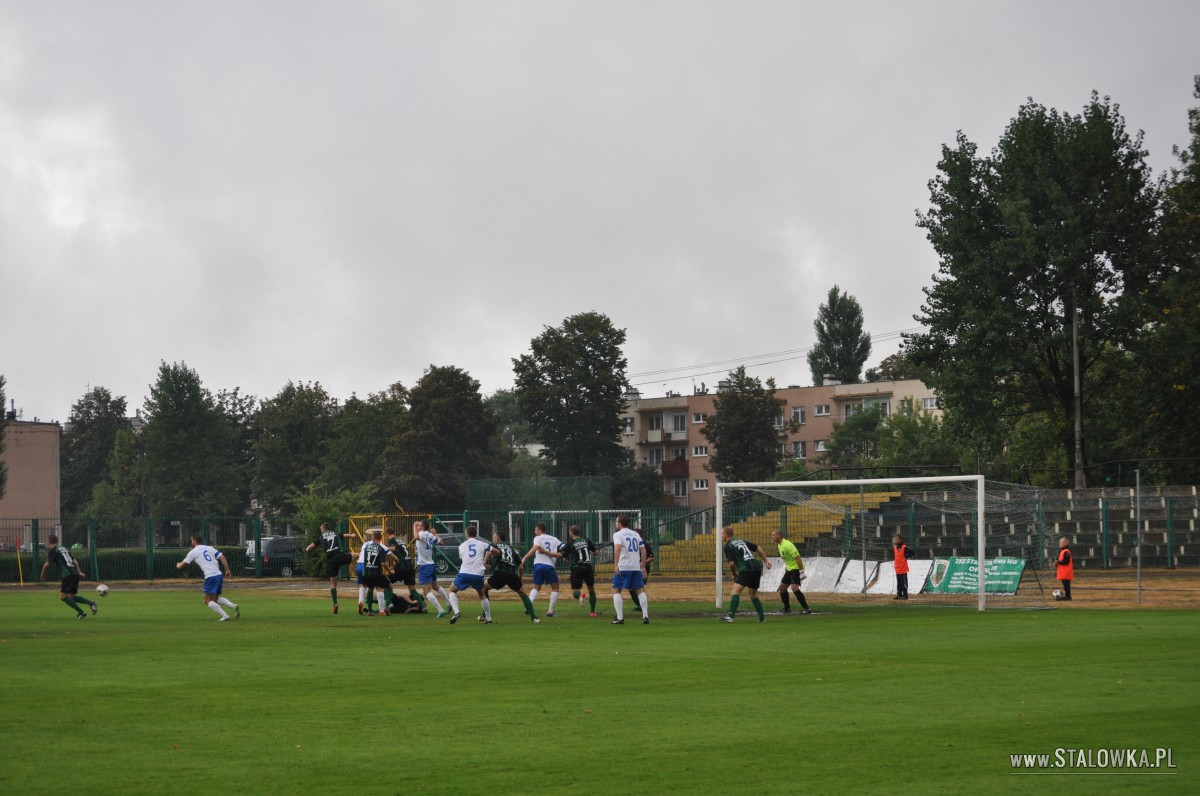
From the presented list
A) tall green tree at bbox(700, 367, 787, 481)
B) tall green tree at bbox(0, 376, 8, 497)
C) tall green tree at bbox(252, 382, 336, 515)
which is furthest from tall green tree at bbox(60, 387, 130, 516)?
tall green tree at bbox(700, 367, 787, 481)

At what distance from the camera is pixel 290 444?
104 metres

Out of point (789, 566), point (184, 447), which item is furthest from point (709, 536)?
point (184, 447)

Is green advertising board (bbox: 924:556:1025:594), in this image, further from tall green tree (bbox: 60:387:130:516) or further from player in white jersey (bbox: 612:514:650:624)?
tall green tree (bbox: 60:387:130:516)

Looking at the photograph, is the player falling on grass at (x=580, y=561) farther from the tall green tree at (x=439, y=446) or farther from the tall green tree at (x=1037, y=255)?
the tall green tree at (x=439, y=446)

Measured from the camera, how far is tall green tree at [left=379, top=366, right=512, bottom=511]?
94.0 meters

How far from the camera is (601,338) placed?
318 ft

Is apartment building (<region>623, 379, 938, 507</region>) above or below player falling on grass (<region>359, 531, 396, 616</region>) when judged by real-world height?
above

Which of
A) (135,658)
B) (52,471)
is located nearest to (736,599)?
(135,658)

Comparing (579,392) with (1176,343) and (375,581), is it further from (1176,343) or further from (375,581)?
(375,581)

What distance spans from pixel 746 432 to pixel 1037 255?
44.5 metres

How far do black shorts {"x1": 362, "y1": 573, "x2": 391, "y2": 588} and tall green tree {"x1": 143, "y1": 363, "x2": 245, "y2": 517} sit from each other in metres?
66.2

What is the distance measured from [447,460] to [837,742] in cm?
8596

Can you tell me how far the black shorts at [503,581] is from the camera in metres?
25.9

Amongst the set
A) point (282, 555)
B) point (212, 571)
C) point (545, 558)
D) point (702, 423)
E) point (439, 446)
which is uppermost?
point (702, 423)
